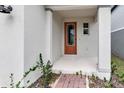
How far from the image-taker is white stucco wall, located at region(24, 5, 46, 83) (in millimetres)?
5852

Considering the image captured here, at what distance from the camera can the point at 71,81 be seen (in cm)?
675

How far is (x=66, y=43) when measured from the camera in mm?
12961

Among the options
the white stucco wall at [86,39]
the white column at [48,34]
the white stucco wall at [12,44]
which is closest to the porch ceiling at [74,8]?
the white column at [48,34]

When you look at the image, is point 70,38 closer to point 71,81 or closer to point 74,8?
point 74,8

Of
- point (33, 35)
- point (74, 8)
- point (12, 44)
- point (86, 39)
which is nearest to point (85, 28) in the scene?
point (86, 39)

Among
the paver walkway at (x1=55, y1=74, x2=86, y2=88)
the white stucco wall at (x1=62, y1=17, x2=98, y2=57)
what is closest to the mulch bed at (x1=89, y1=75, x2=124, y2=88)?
the paver walkway at (x1=55, y1=74, x2=86, y2=88)

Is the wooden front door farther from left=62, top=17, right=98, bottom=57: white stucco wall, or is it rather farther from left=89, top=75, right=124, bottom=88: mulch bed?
left=89, top=75, right=124, bottom=88: mulch bed

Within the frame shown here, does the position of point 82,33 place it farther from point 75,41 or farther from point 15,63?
point 15,63

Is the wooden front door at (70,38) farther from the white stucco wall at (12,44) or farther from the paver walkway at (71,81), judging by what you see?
the white stucco wall at (12,44)

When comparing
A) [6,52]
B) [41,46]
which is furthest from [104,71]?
[6,52]

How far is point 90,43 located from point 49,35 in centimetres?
517

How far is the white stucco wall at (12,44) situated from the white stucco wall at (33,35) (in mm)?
187

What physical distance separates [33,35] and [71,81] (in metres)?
2.25
